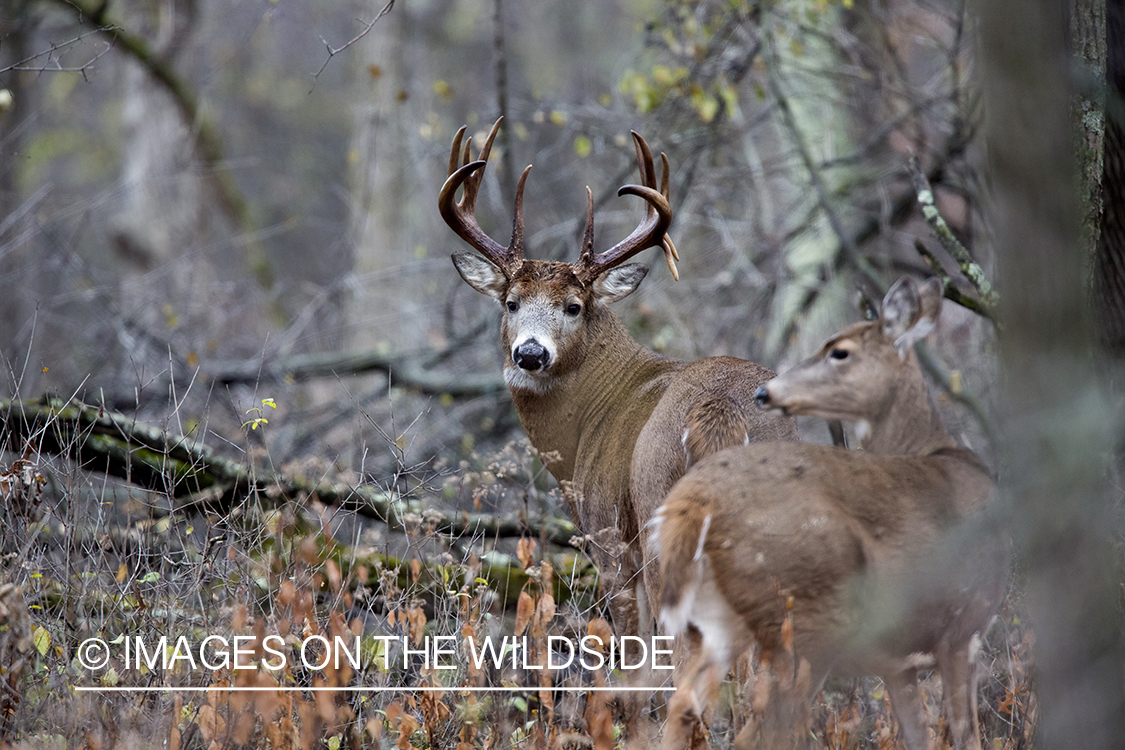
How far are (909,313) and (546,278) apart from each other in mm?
2643

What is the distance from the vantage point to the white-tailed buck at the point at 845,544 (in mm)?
2801

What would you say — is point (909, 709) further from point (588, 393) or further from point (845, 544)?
point (588, 393)

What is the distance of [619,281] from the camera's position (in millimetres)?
5543

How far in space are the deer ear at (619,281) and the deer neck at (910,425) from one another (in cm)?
255

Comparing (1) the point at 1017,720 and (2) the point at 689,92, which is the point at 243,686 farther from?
(2) the point at 689,92

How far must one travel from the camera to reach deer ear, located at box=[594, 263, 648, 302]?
5.50 meters

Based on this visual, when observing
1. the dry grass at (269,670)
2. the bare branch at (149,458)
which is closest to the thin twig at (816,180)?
the dry grass at (269,670)

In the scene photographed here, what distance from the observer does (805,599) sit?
2.82 meters

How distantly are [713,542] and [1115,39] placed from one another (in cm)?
241

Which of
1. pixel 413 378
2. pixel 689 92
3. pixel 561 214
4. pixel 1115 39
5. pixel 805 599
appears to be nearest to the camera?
pixel 805 599

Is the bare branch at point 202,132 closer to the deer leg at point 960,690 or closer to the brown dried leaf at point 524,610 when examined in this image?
the brown dried leaf at point 524,610

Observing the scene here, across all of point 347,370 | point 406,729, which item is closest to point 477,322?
point 347,370

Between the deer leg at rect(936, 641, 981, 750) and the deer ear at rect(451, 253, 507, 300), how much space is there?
3200mm

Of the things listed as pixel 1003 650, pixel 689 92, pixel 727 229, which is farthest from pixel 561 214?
pixel 1003 650
